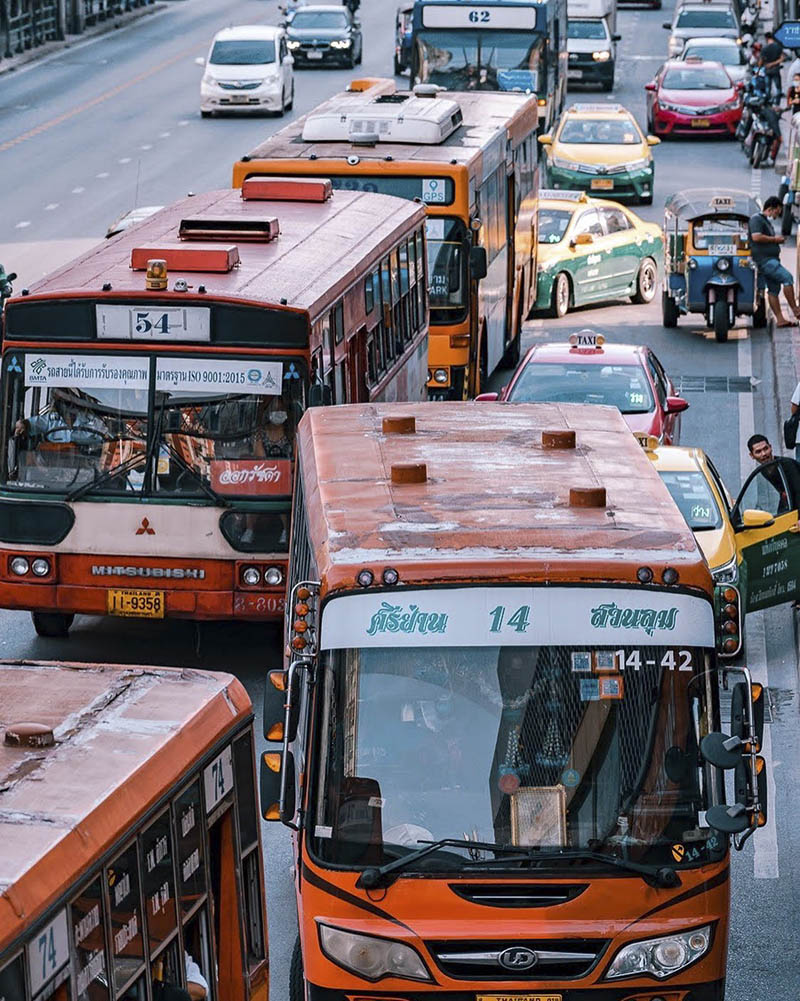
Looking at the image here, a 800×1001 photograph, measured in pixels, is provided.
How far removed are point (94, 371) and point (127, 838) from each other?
27.5ft

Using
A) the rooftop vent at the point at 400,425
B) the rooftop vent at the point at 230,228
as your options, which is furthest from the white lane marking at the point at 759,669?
the rooftop vent at the point at 230,228

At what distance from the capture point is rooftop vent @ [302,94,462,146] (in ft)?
70.7

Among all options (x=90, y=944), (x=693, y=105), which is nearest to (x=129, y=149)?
(x=693, y=105)

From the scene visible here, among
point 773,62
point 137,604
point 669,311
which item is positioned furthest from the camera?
point 773,62

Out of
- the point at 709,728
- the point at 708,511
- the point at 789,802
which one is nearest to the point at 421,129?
the point at 708,511

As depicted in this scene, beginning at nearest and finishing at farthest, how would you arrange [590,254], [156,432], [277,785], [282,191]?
[277,785] < [156,432] < [282,191] < [590,254]

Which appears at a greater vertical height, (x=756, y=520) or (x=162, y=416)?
(x=162, y=416)

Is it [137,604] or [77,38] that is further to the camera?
[77,38]

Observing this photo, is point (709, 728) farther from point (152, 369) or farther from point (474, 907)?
point (152, 369)

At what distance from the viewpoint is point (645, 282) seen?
30.6 metres

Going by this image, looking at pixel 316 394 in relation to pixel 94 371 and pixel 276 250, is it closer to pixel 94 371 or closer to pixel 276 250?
pixel 94 371

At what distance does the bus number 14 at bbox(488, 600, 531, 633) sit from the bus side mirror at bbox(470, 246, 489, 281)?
12848 mm

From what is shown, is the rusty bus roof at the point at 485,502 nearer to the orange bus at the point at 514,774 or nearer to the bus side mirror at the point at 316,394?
the orange bus at the point at 514,774

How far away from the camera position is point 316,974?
27.1 feet
